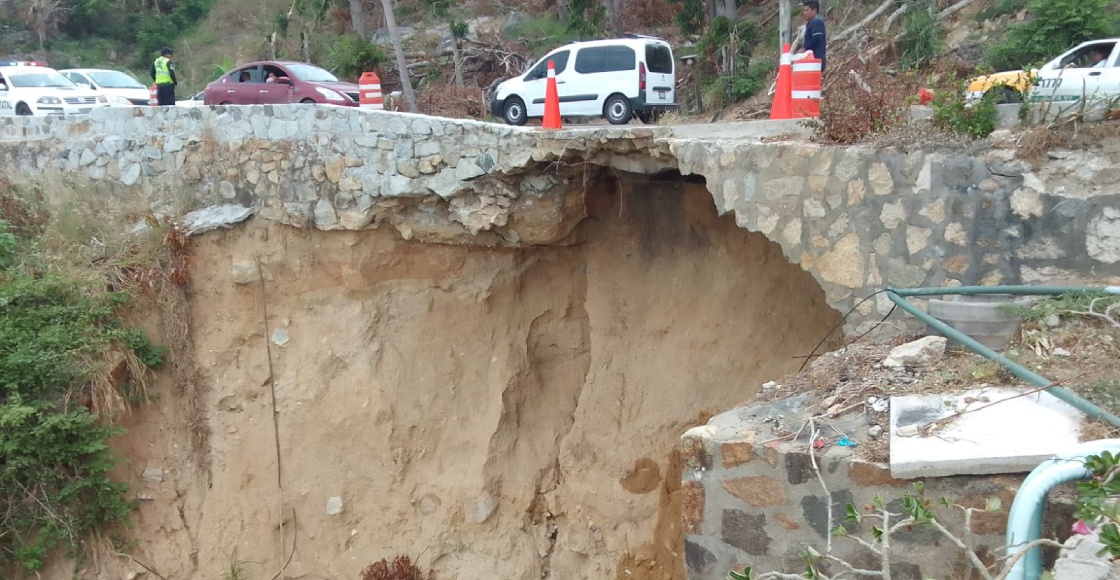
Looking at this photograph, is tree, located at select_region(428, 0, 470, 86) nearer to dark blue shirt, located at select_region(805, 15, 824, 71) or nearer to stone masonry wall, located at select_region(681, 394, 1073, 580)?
dark blue shirt, located at select_region(805, 15, 824, 71)

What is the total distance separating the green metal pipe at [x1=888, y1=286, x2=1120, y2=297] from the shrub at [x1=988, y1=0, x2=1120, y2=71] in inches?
322

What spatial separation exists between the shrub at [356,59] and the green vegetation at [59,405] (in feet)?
30.3

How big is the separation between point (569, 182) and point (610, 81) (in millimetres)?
4589

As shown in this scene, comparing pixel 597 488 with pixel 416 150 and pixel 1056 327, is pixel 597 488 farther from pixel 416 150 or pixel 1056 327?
pixel 1056 327

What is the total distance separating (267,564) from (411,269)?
3207mm

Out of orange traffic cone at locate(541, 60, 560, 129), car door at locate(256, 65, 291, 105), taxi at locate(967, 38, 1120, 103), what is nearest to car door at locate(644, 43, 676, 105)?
taxi at locate(967, 38, 1120, 103)

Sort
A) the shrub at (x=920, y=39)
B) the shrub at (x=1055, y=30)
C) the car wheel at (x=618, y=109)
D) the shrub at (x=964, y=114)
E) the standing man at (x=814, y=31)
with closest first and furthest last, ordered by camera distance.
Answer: the shrub at (x=964, y=114), the standing man at (x=814, y=31), the shrub at (x=1055, y=30), the car wheel at (x=618, y=109), the shrub at (x=920, y=39)

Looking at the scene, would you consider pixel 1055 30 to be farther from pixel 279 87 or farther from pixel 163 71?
pixel 163 71

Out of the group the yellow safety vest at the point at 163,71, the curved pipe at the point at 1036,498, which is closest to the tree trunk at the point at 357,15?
the yellow safety vest at the point at 163,71

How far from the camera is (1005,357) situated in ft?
11.8

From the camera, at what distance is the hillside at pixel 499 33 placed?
1156 centimetres

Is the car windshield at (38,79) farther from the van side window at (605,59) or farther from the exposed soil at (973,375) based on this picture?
the exposed soil at (973,375)

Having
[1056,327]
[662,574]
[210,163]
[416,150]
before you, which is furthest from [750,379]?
[210,163]

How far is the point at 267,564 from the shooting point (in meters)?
7.73
